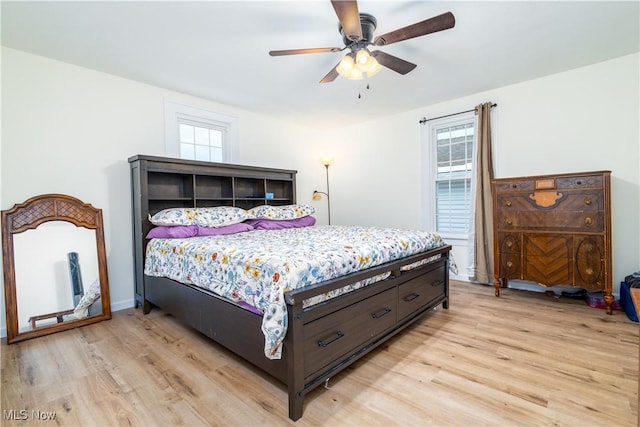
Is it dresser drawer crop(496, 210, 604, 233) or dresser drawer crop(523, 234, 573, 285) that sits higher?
dresser drawer crop(496, 210, 604, 233)

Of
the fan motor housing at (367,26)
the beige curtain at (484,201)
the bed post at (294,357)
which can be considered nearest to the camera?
the bed post at (294,357)

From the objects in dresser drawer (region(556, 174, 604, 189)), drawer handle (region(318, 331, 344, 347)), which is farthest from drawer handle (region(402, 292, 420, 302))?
dresser drawer (region(556, 174, 604, 189))

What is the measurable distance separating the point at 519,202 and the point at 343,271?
2370 millimetres

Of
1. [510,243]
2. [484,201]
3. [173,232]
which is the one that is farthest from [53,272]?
[484,201]

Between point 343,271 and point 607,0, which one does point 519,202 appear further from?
point 343,271

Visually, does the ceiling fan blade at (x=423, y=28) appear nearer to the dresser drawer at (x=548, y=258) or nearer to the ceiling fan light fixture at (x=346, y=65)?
the ceiling fan light fixture at (x=346, y=65)

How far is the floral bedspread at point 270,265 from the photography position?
143 centimetres

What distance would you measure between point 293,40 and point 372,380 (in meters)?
2.55

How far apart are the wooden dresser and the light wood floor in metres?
0.46

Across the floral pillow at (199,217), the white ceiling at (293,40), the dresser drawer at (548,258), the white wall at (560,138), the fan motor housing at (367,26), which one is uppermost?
the white ceiling at (293,40)

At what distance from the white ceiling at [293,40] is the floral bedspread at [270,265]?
5.37 feet

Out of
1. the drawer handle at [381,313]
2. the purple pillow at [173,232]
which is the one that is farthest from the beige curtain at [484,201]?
the purple pillow at [173,232]

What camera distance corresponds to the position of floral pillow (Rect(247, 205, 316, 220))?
338 cm

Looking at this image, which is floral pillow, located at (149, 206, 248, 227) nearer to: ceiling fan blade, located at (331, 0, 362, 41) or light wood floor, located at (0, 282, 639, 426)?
light wood floor, located at (0, 282, 639, 426)
